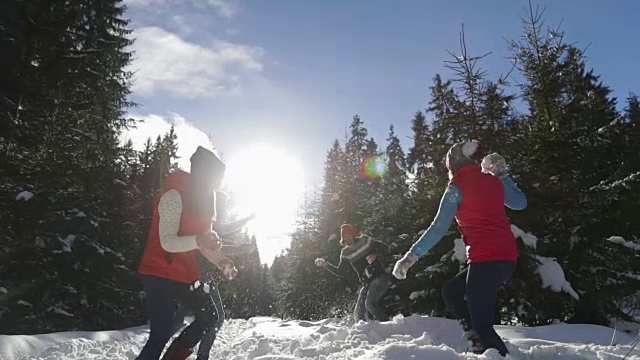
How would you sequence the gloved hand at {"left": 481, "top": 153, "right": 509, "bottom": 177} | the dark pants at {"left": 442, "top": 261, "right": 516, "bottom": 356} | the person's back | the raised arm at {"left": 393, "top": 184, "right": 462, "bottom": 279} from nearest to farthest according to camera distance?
the dark pants at {"left": 442, "top": 261, "right": 516, "bottom": 356}, the raised arm at {"left": 393, "top": 184, "right": 462, "bottom": 279}, the gloved hand at {"left": 481, "top": 153, "right": 509, "bottom": 177}, the person's back

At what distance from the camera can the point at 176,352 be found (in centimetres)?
397

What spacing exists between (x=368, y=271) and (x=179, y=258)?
5980 millimetres

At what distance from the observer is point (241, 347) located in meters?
6.88

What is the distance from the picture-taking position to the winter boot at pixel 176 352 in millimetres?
3949

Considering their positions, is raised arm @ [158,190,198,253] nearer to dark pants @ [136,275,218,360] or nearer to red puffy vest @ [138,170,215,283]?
red puffy vest @ [138,170,215,283]

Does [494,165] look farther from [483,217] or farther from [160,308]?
[160,308]

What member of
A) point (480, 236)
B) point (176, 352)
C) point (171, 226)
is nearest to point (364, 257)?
point (480, 236)

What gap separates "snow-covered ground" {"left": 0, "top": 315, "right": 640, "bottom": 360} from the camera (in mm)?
4324

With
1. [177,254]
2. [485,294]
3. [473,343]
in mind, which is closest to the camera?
[177,254]

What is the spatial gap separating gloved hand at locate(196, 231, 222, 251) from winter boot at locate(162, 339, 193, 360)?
920 mm

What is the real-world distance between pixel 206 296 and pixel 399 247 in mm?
9273

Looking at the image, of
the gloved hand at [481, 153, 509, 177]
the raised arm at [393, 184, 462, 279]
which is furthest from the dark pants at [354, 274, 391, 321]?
the gloved hand at [481, 153, 509, 177]

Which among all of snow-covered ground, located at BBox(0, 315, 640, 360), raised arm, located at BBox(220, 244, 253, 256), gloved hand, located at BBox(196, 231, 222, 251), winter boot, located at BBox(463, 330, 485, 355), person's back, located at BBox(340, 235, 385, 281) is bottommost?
snow-covered ground, located at BBox(0, 315, 640, 360)

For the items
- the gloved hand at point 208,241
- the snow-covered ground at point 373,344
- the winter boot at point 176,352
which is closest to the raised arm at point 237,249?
the gloved hand at point 208,241
